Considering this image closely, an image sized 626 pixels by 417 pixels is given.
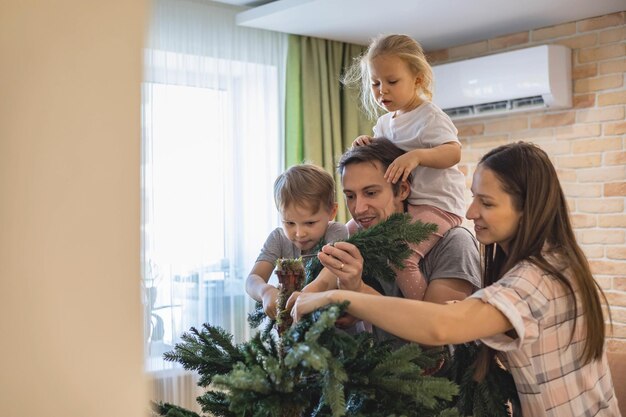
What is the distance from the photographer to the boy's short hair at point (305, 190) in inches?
82.2

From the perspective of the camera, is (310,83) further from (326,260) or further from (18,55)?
(18,55)

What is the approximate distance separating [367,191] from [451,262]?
27 cm

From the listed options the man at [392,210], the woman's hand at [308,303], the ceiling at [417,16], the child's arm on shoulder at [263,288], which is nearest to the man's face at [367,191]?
the man at [392,210]

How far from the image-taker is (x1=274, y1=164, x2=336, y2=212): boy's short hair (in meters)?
2.09

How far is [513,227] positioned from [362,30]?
3.16 metres

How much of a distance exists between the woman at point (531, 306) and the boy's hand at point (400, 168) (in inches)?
10.6

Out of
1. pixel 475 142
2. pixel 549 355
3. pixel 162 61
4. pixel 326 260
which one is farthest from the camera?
pixel 475 142

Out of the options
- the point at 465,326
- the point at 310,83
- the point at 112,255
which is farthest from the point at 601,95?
the point at 112,255

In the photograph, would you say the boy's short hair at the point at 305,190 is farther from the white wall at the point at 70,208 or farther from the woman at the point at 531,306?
the white wall at the point at 70,208

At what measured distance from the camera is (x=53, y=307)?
A: 1.77ft

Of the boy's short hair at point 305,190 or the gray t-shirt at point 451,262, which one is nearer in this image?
the gray t-shirt at point 451,262

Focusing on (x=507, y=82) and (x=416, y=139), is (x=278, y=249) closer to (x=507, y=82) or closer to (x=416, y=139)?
(x=416, y=139)

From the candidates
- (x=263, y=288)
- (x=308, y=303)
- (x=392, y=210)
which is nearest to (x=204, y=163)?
(x=263, y=288)

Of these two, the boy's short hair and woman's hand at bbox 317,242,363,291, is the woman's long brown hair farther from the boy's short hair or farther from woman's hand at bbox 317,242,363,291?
the boy's short hair
